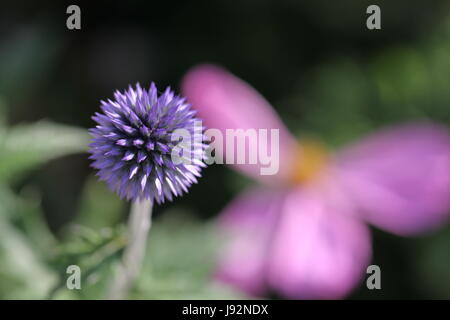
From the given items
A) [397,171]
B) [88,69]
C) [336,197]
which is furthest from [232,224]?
[88,69]

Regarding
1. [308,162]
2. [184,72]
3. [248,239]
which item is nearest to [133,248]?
[248,239]

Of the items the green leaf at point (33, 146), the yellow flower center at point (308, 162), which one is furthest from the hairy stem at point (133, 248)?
the yellow flower center at point (308, 162)

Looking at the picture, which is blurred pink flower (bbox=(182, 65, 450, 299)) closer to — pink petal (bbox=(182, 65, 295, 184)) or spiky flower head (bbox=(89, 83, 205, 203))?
pink petal (bbox=(182, 65, 295, 184))

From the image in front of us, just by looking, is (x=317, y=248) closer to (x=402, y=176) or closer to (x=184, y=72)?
(x=402, y=176)

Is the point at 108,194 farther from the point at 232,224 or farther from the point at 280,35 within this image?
the point at 280,35

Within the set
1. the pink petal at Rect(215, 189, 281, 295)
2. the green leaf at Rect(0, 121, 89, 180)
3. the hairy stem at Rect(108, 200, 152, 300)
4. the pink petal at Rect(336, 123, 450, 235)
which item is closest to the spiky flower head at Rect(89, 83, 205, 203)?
the hairy stem at Rect(108, 200, 152, 300)

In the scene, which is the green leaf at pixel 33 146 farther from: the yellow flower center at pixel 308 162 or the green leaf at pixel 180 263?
the yellow flower center at pixel 308 162
